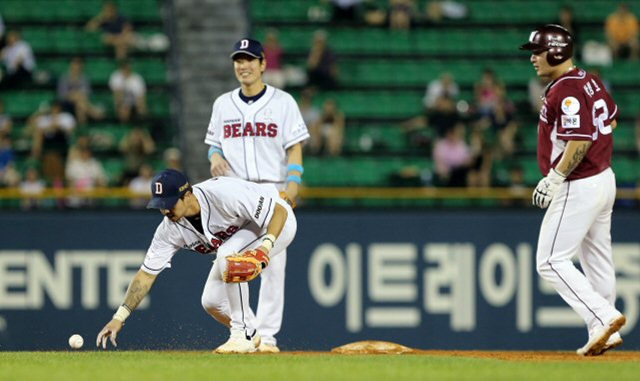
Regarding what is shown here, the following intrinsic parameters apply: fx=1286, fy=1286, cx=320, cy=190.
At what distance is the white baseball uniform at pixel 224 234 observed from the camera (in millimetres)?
8609

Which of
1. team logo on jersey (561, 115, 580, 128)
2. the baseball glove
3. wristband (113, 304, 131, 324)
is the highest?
team logo on jersey (561, 115, 580, 128)

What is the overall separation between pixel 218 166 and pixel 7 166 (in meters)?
5.57

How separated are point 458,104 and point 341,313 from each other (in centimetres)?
513

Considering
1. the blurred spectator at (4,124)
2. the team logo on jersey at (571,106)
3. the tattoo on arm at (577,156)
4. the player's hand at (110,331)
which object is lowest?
the player's hand at (110,331)

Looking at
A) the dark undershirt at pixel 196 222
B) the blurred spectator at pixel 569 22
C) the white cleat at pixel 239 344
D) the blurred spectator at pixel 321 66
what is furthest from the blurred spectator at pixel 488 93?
the dark undershirt at pixel 196 222

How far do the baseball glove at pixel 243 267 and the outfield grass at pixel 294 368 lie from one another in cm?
54

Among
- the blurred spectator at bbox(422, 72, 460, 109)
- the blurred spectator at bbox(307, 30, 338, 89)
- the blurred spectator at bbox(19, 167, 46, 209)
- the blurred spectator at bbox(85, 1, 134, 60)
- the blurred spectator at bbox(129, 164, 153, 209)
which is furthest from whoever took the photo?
the blurred spectator at bbox(85, 1, 134, 60)

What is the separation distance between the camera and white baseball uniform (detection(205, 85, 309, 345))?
983 cm

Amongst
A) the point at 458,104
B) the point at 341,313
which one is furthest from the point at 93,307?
the point at 458,104

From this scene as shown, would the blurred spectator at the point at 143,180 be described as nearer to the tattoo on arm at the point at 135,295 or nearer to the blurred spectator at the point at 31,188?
the blurred spectator at the point at 31,188

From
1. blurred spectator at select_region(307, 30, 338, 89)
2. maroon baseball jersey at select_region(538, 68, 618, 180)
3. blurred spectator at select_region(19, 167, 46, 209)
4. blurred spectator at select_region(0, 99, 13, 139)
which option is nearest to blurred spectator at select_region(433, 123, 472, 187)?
blurred spectator at select_region(307, 30, 338, 89)

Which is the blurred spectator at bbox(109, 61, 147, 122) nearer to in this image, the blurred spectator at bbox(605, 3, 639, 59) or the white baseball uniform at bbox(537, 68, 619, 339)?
A: the blurred spectator at bbox(605, 3, 639, 59)

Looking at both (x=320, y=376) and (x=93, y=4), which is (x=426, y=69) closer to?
(x=93, y=4)

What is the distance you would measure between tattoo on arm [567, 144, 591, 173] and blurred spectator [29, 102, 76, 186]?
24.7 feet
